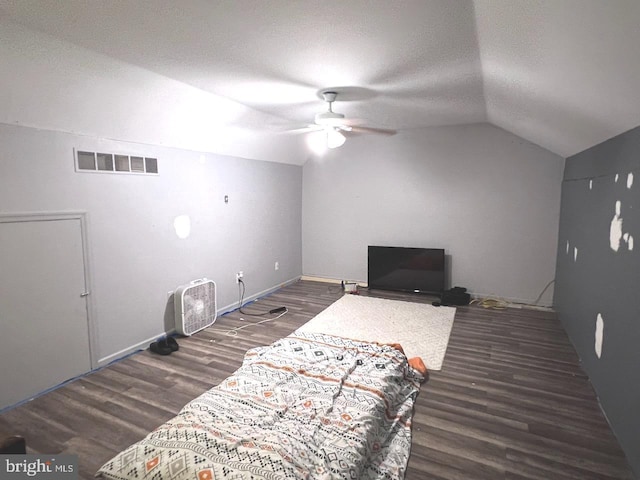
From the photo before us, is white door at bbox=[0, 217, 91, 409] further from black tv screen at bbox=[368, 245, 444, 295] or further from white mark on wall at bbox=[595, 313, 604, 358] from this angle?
white mark on wall at bbox=[595, 313, 604, 358]

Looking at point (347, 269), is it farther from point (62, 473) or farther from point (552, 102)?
point (62, 473)

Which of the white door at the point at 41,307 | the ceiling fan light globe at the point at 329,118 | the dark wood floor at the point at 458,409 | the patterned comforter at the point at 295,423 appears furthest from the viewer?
the ceiling fan light globe at the point at 329,118

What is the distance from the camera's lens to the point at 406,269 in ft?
18.2

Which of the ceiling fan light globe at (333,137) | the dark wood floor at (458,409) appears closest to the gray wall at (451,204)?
the dark wood floor at (458,409)

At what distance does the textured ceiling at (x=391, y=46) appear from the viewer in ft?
4.85

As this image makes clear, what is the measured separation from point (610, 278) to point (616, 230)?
35 centimetres

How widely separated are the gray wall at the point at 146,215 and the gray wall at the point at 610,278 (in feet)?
12.9

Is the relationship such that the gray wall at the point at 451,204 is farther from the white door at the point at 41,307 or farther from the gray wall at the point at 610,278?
the white door at the point at 41,307

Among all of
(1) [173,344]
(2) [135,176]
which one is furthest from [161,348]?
(2) [135,176]

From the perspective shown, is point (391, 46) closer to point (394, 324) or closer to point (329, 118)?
point (329, 118)

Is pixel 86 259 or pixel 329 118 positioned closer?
pixel 86 259

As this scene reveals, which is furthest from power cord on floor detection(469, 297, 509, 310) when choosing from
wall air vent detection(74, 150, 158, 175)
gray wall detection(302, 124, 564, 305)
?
wall air vent detection(74, 150, 158, 175)

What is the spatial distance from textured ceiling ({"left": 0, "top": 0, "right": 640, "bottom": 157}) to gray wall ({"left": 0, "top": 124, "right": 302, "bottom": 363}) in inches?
40.3

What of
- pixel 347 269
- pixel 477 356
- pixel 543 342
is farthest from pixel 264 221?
pixel 543 342
